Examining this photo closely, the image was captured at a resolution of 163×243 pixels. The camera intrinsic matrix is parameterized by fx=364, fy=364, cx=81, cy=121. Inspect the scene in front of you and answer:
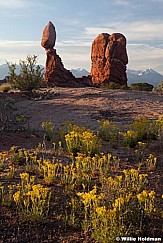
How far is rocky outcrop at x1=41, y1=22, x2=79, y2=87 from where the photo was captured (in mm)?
33219

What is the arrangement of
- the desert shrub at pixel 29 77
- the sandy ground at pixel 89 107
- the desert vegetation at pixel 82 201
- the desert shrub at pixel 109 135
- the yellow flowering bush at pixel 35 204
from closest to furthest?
the desert vegetation at pixel 82 201
the yellow flowering bush at pixel 35 204
the desert shrub at pixel 109 135
the sandy ground at pixel 89 107
the desert shrub at pixel 29 77

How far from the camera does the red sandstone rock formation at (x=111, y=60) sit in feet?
112

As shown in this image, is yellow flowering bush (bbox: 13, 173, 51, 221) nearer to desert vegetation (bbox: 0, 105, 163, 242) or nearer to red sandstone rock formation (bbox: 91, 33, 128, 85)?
desert vegetation (bbox: 0, 105, 163, 242)

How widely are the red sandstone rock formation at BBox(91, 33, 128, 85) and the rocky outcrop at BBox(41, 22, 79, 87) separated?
293 cm

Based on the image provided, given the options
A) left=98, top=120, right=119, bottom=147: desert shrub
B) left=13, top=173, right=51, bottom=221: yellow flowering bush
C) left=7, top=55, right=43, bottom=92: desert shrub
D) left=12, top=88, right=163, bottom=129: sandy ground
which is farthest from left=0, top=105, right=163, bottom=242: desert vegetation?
left=7, top=55, right=43, bottom=92: desert shrub

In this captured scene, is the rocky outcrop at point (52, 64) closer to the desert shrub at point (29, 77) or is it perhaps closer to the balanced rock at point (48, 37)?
the balanced rock at point (48, 37)

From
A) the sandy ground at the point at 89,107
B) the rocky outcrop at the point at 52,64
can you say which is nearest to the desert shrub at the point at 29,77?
the sandy ground at the point at 89,107

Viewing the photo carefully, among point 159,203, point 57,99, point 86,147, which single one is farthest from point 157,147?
point 57,99

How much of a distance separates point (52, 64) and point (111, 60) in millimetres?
5561

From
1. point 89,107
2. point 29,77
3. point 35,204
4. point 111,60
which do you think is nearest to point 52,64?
point 111,60

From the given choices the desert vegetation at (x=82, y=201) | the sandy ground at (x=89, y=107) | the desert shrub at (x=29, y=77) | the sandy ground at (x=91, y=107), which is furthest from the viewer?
the desert shrub at (x=29, y=77)

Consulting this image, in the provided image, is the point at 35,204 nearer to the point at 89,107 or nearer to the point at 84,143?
the point at 84,143

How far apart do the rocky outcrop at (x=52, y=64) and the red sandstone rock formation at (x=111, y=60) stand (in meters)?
2.93

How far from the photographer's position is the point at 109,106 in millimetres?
16531
